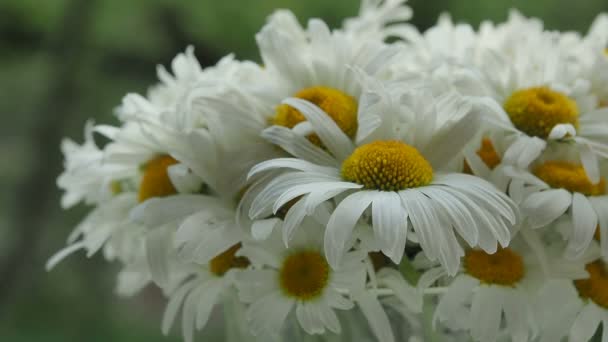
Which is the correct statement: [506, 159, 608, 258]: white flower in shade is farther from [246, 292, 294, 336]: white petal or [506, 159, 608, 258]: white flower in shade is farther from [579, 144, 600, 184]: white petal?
[246, 292, 294, 336]: white petal

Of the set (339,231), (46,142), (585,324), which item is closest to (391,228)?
(339,231)

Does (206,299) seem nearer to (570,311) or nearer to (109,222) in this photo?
(109,222)

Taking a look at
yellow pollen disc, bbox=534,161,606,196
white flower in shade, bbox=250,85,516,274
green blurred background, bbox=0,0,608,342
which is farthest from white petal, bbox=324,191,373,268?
green blurred background, bbox=0,0,608,342

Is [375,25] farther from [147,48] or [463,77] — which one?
[147,48]

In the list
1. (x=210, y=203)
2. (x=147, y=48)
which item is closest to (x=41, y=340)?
(x=147, y=48)

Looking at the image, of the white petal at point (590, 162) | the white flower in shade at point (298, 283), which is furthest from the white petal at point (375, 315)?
the white petal at point (590, 162)
